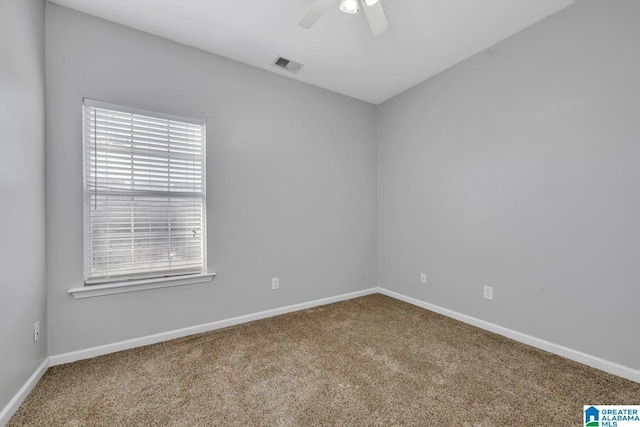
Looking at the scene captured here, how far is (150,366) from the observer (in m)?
2.01

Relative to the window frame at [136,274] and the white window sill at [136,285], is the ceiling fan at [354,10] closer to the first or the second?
the window frame at [136,274]

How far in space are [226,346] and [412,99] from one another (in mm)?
3321

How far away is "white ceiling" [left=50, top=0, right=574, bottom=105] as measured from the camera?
81.0 inches

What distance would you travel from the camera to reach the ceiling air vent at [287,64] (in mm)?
2746

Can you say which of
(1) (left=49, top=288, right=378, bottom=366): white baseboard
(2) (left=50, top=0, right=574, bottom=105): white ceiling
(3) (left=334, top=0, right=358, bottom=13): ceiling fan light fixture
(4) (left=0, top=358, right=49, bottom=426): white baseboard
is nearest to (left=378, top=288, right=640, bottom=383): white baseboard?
(1) (left=49, top=288, right=378, bottom=366): white baseboard

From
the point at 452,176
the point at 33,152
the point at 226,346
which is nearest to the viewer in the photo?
the point at 33,152

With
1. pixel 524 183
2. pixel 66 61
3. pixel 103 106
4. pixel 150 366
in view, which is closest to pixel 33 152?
pixel 103 106

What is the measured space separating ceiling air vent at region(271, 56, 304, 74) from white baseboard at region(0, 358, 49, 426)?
3.10 meters

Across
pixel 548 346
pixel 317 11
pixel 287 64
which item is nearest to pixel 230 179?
pixel 287 64

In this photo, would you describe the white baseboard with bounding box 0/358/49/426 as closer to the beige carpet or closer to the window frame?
the beige carpet

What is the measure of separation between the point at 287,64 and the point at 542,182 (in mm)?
2571

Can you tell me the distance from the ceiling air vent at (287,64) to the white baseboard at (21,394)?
10.2ft

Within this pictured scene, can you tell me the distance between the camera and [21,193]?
1.65m

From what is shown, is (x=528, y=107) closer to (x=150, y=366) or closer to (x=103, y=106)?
(x=103, y=106)
